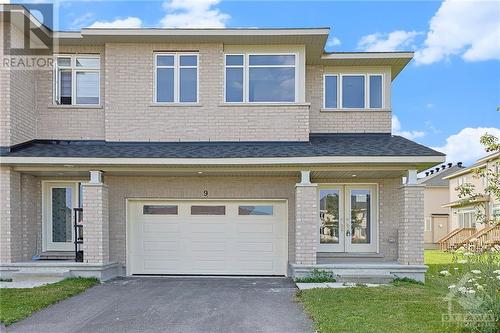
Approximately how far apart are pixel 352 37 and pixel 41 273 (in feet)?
41.2

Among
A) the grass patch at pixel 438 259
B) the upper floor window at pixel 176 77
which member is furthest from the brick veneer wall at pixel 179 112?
the grass patch at pixel 438 259

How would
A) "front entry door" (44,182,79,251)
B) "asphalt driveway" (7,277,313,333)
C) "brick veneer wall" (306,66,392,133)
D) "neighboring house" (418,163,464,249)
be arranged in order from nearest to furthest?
"asphalt driveway" (7,277,313,333)
"front entry door" (44,182,79,251)
"brick veneer wall" (306,66,392,133)
"neighboring house" (418,163,464,249)

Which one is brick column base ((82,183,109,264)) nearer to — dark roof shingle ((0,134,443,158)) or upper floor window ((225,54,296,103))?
dark roof shingle ((0,134,443,158))

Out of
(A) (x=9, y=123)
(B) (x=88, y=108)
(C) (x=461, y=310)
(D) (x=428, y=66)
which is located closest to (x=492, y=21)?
(C) (x=461, y=310)

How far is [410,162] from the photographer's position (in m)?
10.5

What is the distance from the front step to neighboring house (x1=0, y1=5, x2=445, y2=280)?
0.03 meters

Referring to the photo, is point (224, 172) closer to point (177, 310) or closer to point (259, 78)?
point (259, 78)

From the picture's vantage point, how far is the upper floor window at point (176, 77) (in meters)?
12.2

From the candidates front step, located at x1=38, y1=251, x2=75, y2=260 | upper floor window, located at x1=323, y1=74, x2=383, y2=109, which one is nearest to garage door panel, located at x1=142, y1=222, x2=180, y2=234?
front step, located at x1=38, y1=251, x2=75, y2=260

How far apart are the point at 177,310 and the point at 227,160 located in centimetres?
396

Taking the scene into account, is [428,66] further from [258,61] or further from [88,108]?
[88,108]

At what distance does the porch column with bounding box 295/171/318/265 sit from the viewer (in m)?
10.8

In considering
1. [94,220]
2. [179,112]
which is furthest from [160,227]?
[179,112]

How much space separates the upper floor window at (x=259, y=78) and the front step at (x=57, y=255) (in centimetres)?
631
